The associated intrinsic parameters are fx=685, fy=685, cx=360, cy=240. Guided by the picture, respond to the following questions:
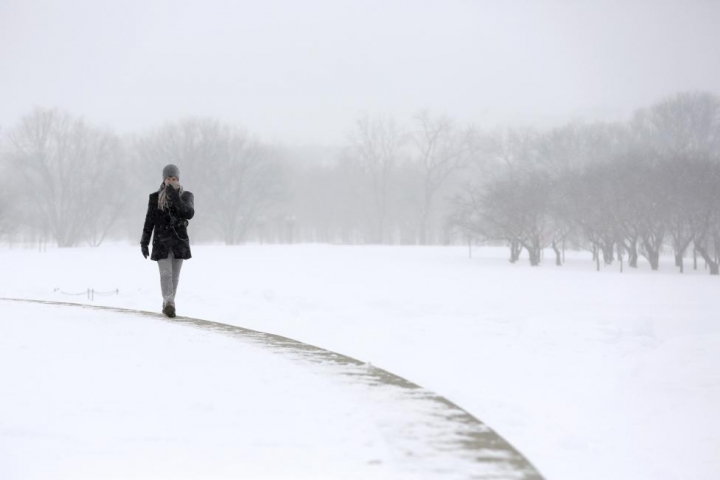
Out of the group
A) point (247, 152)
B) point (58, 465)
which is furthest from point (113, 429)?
point (247, 152)

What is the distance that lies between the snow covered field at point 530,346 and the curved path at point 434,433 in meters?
0.43

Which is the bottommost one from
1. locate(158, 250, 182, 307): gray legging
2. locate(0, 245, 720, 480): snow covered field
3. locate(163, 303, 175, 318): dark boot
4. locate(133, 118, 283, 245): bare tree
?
A: locate(0, 245, 720, 480): snow covered field

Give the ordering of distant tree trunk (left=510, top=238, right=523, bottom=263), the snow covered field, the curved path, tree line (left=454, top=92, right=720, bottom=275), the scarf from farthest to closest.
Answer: distant tree trunk (left=510, top=238, right=523, bottom=263) < tree line (left=454, top=92, right=720, bottom=275) < the scarf < the snow covered field < the curved path

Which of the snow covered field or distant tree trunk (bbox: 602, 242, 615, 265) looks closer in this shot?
the snow covered field

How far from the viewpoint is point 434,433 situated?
4.63 meters

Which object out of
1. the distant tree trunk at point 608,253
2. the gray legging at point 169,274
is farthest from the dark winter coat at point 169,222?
the distant tree trunk at point 608,253

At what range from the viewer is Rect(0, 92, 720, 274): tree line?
1886 inches

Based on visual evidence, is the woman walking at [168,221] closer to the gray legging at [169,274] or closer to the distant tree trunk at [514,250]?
the gray legging at [169,274]

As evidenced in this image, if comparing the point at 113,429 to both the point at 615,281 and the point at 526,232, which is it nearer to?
the point at 615,281

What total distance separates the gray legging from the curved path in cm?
411

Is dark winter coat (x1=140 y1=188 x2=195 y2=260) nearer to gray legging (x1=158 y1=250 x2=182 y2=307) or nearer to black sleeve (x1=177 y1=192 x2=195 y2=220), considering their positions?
black sleeve (x1=177 y1=192 x2=195 y2=220)

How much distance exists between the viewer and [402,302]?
21906mm

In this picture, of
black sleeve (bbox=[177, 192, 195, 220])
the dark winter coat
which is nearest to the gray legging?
the dark winter coat

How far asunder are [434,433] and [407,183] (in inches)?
3510
